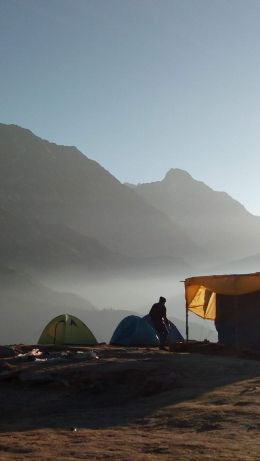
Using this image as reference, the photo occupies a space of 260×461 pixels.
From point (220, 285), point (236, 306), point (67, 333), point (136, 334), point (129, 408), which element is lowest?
point (129, 408)

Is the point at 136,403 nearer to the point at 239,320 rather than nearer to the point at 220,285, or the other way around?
the point at 220,285

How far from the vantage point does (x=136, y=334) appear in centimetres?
2484

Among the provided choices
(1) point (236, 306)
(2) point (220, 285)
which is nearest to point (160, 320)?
(1) point (236, 306)

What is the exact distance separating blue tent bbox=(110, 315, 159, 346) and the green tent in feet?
5.54

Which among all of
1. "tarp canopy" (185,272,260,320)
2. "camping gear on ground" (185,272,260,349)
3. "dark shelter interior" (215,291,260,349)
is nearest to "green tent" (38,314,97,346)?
"tarp canopy" (185,272,260,320)

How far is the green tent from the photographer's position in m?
26.6

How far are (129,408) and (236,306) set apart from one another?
458 inches

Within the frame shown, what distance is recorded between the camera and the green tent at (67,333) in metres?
26.6

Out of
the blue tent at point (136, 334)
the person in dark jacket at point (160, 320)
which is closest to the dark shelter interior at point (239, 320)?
the person in dark jacket at point (160, 320)

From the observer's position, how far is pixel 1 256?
166125mm

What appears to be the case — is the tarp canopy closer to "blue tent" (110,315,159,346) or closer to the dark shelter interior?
the dark shelter interior

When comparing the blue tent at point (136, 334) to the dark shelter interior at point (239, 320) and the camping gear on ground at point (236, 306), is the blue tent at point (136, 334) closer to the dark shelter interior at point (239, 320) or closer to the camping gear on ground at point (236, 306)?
the camping gear on ground at point (236, 306)

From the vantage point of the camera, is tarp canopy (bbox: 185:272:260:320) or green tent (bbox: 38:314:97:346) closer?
tarp canopy (bbox: 185:272:260:320)

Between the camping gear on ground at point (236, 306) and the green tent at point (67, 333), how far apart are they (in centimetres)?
595
